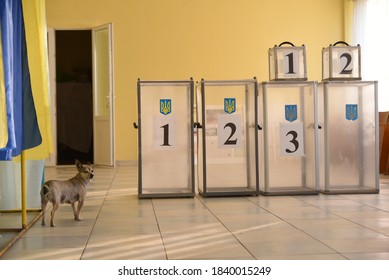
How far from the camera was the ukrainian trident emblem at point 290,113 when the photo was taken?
252 inches

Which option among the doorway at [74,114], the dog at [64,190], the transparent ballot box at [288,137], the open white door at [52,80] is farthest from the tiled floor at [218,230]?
the doorway at [74,114]

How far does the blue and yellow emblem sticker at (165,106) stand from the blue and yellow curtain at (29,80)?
4.90 ft

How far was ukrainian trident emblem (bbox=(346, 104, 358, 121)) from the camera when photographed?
6.43m

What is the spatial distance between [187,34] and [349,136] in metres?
5.37

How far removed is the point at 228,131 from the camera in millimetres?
6297

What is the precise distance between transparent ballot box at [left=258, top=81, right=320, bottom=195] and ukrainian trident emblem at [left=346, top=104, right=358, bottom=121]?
13.7 inches

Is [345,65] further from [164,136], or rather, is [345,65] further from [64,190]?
[64,190]

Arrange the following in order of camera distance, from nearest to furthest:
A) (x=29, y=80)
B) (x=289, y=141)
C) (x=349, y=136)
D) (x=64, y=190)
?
(x=29, y=80) < (x=64, y=190) < (x=289, y=141) < (x=349, y=136)

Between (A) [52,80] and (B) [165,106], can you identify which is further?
(A) [52,80]

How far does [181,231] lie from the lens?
4262 millimetres

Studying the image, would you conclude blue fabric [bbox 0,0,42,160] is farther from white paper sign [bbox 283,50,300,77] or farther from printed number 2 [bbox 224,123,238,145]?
white paper sign [bbox 283,50,300,77]

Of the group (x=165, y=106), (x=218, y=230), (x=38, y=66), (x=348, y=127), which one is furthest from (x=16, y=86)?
(x=348, y=127)

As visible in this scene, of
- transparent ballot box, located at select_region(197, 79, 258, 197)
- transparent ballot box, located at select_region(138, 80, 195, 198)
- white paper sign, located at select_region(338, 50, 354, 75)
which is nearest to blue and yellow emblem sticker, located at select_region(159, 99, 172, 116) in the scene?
transparent ballot box, located at select_region(138, 80, 195, 198)
